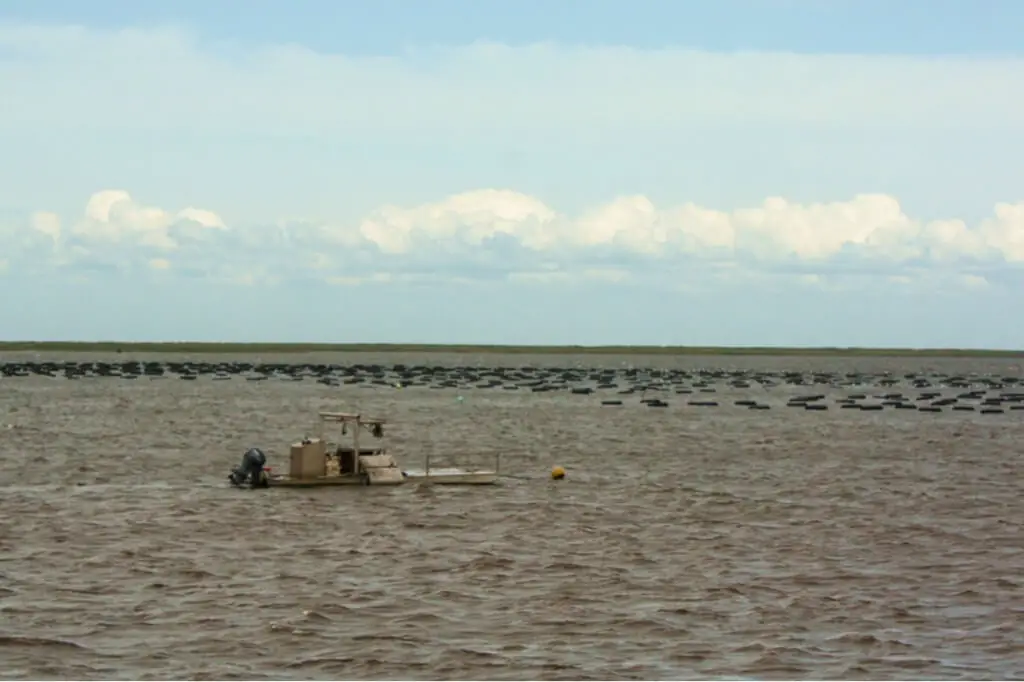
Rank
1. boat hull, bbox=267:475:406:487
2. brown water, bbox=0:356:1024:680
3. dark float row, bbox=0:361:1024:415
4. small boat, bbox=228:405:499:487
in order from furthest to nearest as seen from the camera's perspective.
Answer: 1. dark float row, bbox=0:361:1024:415
2. small boat, bbox=228:405:499:487
3. boat hull, bbox=267:475:406:487
4. brown water, bbox=0:356:1024:680

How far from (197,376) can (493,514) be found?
14171cm

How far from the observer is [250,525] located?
128ft

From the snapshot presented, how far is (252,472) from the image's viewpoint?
47312 mm

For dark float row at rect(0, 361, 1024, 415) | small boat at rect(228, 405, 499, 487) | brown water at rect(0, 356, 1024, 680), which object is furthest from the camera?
dark float row at rect(0, 361, 1024, 415)

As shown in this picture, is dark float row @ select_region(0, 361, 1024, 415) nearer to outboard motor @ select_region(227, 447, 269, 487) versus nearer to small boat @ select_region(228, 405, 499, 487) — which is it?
small boat @ select_region(228, 405, 499, 487)

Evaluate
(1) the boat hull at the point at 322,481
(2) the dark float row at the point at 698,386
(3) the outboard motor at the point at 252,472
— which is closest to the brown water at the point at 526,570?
(1) the boat hull at the point at 322,481

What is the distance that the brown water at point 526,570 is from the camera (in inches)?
935

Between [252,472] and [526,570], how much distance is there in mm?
17946

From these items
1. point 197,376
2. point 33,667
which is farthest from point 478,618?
point 197,376

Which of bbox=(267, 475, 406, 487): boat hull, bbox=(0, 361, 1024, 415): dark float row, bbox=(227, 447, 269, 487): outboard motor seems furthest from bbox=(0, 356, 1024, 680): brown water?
bbox=(0, 361, 1024, 415): dark float row

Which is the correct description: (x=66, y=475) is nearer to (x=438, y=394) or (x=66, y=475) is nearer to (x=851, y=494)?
(x=851, y=494)

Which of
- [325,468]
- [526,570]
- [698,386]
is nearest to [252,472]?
[325,468]

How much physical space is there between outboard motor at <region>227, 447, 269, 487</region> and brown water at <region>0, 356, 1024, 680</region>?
91cm

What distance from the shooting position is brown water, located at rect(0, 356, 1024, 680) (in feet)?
77.9
